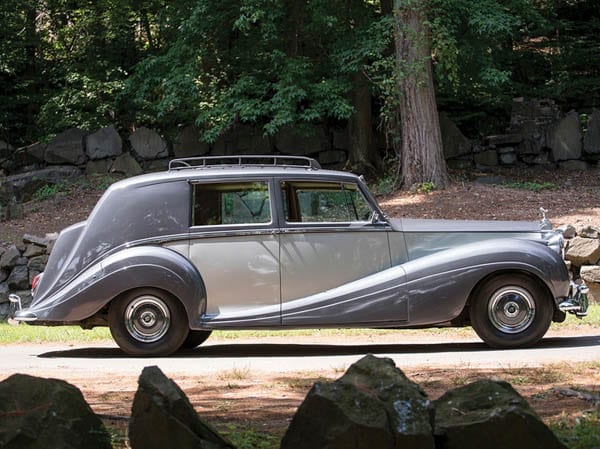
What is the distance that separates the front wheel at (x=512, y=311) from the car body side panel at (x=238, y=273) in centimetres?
204

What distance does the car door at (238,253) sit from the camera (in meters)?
9.29

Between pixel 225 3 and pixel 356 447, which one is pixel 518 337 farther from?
pixel 225 3

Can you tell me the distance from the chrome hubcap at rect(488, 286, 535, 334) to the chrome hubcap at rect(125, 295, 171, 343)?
3.19 meters

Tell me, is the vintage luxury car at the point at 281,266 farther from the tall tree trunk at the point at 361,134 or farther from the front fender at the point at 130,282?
the tall tree trunk at the point at 361,134

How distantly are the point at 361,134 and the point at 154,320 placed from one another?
1148 centimetres

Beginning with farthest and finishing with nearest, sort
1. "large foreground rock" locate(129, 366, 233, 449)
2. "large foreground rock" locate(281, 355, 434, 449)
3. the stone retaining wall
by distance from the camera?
the stone retaining wall, "large foreground rock" locate(129, 366, 233, 449), "large foreground rock" locate(281, 355, 434, 449)

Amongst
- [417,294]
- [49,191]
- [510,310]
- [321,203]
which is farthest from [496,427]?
[49,191]

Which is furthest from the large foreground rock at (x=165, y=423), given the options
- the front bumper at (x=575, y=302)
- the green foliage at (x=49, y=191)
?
the green foliage at (x=49, y=191)

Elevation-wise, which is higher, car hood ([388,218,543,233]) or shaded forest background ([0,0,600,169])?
shaded forest background ([0,0,600,169])

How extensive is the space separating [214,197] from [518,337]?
3301 mm

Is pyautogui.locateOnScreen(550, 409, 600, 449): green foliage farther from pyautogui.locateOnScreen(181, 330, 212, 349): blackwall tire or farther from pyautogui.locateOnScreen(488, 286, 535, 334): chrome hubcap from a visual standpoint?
pyautogui.locateOnScreen(181, 330, 212, 349): blackwall tire

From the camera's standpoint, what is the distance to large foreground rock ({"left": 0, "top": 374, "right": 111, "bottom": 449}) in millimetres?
4379

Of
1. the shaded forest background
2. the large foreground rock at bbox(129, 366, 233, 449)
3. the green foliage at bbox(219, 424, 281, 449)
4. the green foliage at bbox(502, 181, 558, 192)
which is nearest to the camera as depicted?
the large foreground rock at bbox(129, 366, 233, 449)

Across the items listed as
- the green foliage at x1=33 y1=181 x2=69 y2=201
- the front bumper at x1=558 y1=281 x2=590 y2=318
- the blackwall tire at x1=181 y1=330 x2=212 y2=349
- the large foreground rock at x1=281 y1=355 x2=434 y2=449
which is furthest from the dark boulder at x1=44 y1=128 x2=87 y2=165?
the large foreground rock at x1=281 y1=355 x2=434 y2=449
